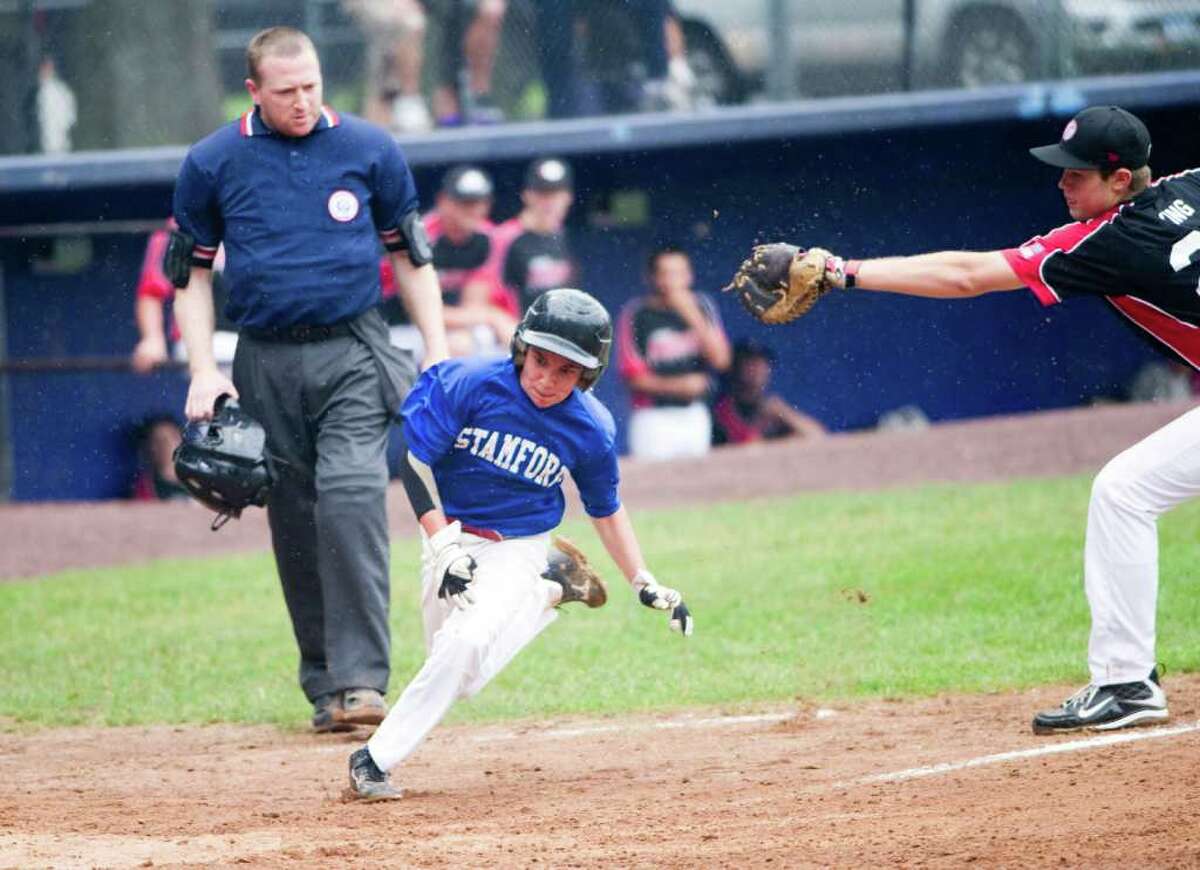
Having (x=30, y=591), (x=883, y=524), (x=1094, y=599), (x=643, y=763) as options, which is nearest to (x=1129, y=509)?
(x=1094, y=599)

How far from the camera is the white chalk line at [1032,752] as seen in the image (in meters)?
5.55

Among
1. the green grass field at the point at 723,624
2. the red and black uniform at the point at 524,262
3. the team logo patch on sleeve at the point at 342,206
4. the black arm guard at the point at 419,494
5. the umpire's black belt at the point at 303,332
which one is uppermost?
the team logo patch on sleeve at the point at 342,206

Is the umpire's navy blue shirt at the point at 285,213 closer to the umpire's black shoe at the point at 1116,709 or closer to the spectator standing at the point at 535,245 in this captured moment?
the umpire's black shoe at the point at 1116,709

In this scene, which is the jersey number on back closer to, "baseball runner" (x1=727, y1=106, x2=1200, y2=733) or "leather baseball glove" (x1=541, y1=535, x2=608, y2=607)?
"baseball runner" (x1=727, y1=106, x2=1200, y2=733)

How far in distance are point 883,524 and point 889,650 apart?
307cm

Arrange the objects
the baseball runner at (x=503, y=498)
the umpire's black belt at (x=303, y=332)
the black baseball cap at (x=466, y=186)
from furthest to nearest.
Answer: the black baseball cap at (x=466, y=186) < the umpire's black belt at (x=303, y=332) < the baseball runner at (x=503, y=498)

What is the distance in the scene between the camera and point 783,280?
573cm

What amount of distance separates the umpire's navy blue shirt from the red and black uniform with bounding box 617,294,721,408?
22.1 feet

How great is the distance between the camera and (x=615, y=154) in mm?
14758

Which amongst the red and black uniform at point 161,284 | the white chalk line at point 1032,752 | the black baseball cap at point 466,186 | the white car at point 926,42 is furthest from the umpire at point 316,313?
the white car at point 926,42

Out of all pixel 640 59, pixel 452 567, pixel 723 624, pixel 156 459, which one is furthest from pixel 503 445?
pixel 156 459

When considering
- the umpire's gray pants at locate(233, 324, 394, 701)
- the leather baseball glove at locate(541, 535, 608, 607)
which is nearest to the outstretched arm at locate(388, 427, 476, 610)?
the leather baseball glove at locate(541, 535, 608, 607)

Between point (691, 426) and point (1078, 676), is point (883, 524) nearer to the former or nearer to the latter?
point (691, 426)

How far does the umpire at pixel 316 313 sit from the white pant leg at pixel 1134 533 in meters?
2.29
